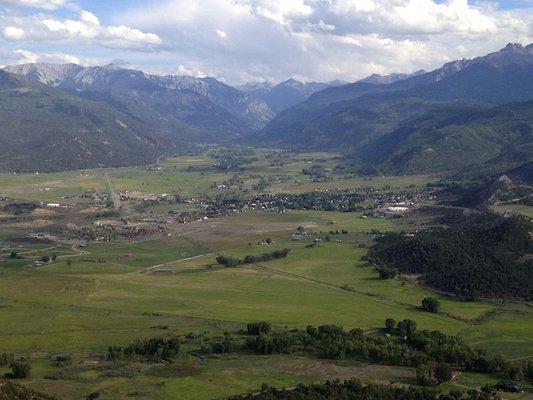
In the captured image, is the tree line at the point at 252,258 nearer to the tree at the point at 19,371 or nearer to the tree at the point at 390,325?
the tree at the point at 390,325

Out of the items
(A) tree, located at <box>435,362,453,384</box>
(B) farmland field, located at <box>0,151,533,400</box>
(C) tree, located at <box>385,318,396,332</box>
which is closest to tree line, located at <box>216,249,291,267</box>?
(B) farmland field, located at <box>0,151,533,400</box>

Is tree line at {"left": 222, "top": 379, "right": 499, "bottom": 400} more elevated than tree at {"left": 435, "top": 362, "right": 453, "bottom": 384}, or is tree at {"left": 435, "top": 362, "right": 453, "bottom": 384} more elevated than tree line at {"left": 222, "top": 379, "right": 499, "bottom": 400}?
tree at {"left": 435, "top": 362, "right": 453, "bottom": 384}

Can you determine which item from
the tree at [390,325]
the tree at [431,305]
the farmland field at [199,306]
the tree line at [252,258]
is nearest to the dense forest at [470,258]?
the farmland field at [199,306]

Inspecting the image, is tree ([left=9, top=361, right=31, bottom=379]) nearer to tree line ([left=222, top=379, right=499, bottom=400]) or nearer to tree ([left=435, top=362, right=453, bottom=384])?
tree line ([left=222, top=379, right=499, bottom=400])

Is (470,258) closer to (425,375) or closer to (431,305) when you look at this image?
(431,305)

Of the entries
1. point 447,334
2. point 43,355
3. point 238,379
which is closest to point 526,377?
point 447,334
